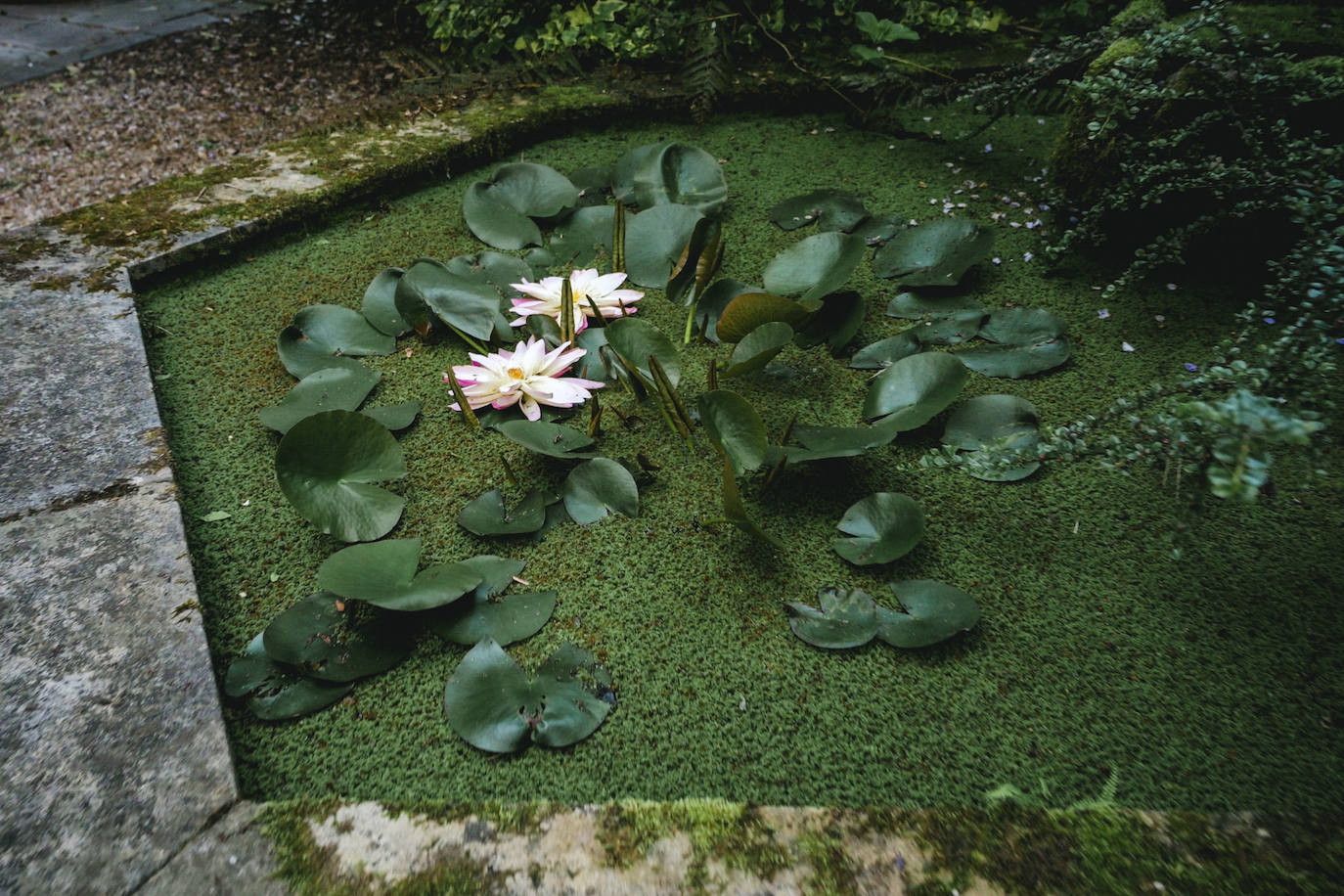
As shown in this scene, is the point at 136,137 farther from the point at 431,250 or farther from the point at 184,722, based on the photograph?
the point at 184,722

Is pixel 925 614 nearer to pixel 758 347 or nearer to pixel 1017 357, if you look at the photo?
pixel 758 347

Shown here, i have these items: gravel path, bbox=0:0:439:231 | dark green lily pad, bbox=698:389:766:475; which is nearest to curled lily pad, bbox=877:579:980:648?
dark green lily pad, bbox=698:389:766:475

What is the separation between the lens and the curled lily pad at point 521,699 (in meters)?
0.86

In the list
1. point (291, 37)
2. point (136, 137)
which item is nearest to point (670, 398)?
point (136, 137)

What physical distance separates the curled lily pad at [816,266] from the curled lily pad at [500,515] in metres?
0.59

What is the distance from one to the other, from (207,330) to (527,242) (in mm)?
618

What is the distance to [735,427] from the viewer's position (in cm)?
108

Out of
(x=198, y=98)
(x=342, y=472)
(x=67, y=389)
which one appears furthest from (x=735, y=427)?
(x=198, y=98)

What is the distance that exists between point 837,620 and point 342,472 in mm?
682

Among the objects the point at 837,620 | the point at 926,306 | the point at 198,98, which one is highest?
the point at 926,306

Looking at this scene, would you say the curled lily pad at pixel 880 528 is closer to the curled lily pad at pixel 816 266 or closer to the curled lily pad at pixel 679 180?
the curled lily pad at pixel 816 266

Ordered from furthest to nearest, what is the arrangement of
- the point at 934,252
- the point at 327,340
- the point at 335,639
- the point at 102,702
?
the point at 934,252, the point at 327,340, the point at 335,639, the point at 102,702

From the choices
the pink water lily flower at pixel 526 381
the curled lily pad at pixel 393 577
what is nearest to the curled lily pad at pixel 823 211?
the pink water lily flower at pixel 526 381

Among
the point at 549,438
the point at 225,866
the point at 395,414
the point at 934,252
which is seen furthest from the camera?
Result: the point at 934,252
